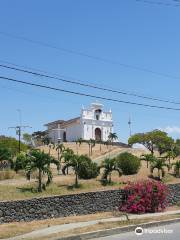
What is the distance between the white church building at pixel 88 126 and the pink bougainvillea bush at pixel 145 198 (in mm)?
85302

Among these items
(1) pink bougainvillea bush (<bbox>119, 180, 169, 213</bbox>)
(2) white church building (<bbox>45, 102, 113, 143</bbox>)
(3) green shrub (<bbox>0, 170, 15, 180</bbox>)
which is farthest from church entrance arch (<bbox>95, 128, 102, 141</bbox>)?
(1) pink bougainvillea bush (<bbox>119, 180, 169, 213</bbox>)

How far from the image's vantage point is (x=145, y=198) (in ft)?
75.2

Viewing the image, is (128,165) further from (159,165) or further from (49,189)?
(49,189)

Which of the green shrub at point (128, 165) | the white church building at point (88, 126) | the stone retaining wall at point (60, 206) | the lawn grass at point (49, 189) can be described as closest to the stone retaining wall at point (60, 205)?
the stone retaining wall at point (60, 206)

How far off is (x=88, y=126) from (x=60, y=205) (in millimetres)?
90055

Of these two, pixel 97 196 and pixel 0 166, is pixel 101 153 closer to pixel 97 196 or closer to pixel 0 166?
pixel 0 166

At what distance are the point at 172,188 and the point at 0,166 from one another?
16830 mm

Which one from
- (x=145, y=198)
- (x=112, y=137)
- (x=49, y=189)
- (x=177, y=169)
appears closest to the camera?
(x=145, y=198)

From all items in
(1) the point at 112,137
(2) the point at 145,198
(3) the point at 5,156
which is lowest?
(2) the point at 145,198

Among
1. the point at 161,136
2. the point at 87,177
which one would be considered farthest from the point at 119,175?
the point at 161,136

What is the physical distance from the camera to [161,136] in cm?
10238

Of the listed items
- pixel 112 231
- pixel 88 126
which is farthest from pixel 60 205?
pixel 88 126

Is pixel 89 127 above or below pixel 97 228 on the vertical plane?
above

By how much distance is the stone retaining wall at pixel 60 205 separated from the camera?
66.8 feet
